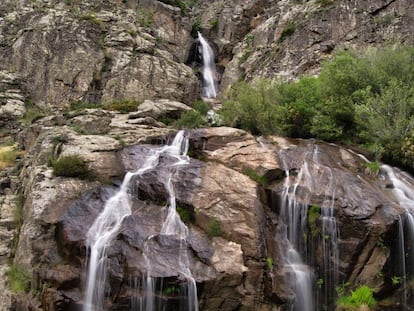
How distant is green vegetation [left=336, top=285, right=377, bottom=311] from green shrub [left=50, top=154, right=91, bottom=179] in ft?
29.1

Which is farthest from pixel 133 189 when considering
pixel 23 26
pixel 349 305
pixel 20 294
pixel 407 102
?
pixel 23 26

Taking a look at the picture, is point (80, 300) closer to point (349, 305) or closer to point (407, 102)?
point (349, 305)

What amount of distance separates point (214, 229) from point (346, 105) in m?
9.82

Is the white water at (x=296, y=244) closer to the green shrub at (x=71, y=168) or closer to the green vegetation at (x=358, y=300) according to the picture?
the green vegetation at (x=358, y=300)

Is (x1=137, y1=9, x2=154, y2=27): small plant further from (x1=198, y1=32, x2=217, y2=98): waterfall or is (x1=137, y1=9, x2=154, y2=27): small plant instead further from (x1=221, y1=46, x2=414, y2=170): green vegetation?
(x1=221, y1=46, x2=414, y2=170): green vegetation

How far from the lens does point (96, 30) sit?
3167 centimetres

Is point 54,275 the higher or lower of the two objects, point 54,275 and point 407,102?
the lower

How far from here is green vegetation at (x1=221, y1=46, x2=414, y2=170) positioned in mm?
16609

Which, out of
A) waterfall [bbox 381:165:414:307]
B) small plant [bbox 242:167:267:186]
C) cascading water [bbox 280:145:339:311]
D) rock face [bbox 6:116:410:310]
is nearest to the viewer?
rock face [bbox 6:116:410:310]

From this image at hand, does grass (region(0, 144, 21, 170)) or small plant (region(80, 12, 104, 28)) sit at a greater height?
small plant (region(80, 12, 104, 28))

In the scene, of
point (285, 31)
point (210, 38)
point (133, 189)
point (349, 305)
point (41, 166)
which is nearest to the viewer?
point (349, 305)

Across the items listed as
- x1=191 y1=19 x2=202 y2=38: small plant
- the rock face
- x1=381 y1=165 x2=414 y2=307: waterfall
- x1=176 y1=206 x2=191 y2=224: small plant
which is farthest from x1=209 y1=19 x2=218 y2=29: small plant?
x1=176 y1=206 x2=191 y2=224: small plant

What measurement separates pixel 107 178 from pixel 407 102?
12.0 m

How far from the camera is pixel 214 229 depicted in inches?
483
